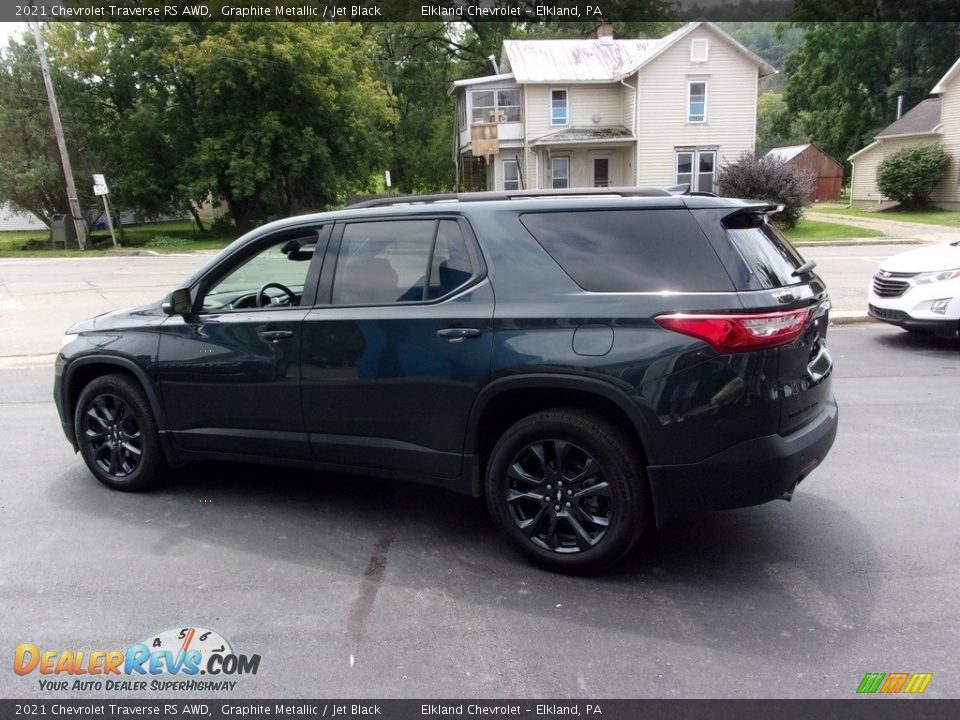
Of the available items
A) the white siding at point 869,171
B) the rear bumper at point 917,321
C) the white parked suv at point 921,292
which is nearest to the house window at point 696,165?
the white siding at point 869,171

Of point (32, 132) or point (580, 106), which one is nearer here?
point (32, 132)

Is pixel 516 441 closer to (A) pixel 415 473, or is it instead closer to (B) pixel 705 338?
(A) pixel 415 473

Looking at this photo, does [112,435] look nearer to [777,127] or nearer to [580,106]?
[580,106]

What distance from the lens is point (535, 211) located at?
3805mm

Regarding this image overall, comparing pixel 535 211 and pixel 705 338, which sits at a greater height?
pixel 535 211

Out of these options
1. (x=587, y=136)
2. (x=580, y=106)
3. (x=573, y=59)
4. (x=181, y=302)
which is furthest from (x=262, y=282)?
(x=573, y=59)

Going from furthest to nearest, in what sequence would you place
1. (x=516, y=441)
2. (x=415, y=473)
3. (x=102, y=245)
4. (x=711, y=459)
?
(x=102, y=245) < (x=415, y=473) < (x=516, y=441) < (x=711, y=459)

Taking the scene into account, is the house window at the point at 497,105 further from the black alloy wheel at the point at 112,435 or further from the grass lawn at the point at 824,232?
the black alloy wheel at the point at 112,435

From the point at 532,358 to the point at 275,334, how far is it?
1.56 meters

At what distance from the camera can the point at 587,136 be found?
116 ft

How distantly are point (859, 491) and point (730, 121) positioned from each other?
110 ft

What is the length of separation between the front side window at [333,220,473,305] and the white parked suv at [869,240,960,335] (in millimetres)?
6640

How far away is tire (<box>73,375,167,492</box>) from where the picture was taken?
4805mm
